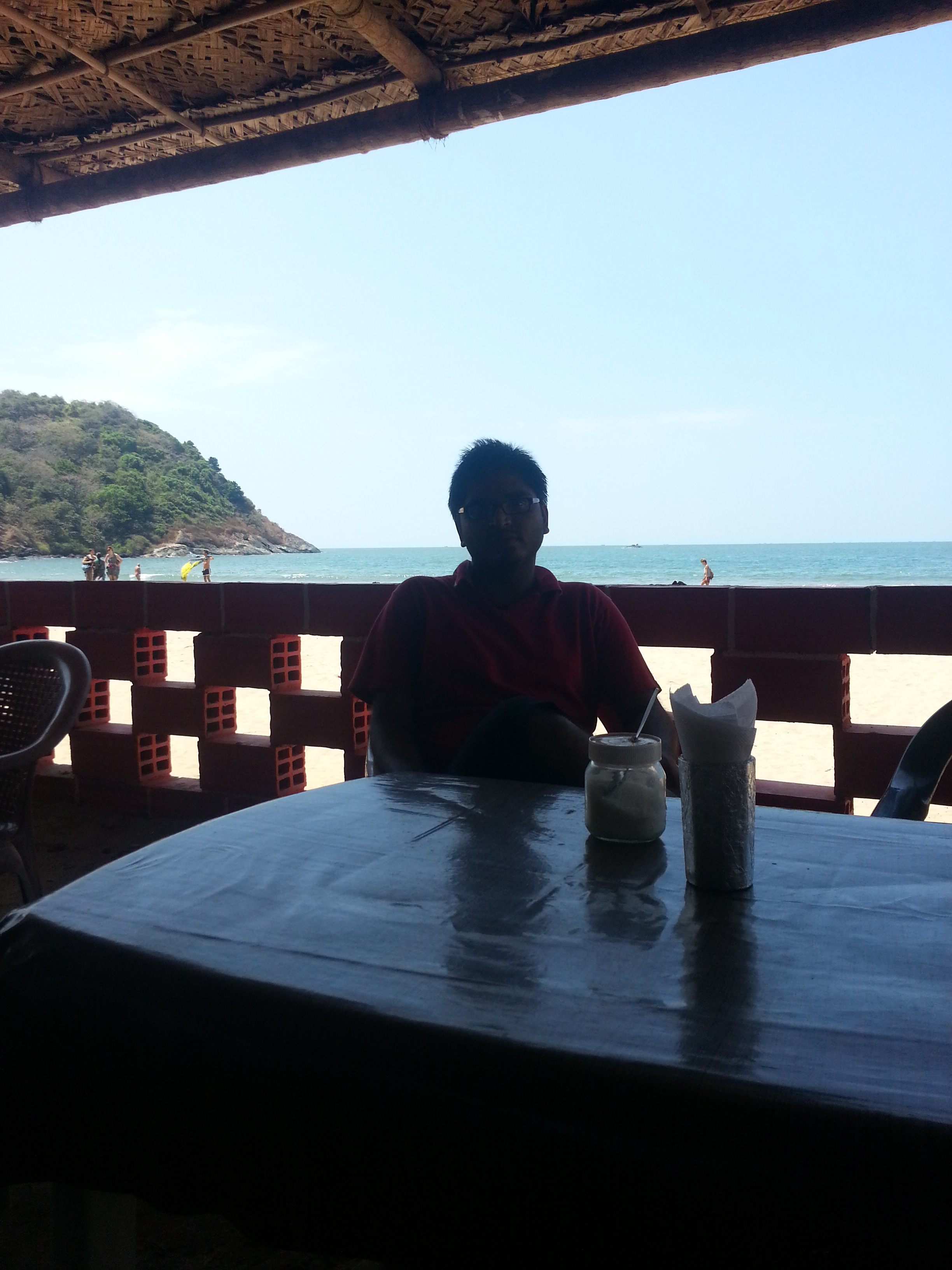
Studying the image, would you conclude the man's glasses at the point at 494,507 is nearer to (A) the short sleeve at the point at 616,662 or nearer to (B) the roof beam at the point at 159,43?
(A) the short sleeve at the point at 616,662

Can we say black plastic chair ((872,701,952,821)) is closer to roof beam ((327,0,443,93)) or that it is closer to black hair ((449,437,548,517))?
black hair ((449,437,548,517))

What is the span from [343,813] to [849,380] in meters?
65.0

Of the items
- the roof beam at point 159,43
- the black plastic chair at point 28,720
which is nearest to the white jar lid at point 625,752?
the black plastic chair at point 28,720

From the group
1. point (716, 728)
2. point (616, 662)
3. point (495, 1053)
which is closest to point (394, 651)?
point (616, 662)

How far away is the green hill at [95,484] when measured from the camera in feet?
159

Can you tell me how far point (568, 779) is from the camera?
1547 mm

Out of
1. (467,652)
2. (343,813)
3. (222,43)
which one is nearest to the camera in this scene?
(343,813)

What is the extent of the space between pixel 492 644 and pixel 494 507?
0.34 metres

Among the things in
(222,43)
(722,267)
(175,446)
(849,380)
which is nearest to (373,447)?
(175,446)

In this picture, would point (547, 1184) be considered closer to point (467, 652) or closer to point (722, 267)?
point (467, 652)

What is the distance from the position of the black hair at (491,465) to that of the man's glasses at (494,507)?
7 centimetres

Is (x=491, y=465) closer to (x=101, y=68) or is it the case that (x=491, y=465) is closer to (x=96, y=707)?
(x=101, y=68)

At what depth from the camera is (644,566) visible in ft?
156

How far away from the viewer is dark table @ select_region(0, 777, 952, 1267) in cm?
54
